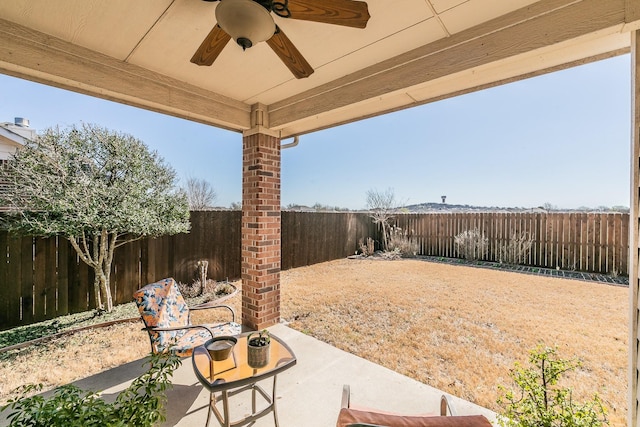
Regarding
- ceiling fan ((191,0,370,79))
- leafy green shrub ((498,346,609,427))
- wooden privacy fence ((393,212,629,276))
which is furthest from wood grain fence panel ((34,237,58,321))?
wooden privacy fence ((393,212,629,276))

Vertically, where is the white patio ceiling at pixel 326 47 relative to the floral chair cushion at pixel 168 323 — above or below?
above

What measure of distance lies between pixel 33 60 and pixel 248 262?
2434 millimetres

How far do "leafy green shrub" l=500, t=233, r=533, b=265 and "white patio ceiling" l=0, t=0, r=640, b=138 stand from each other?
662 centimetres

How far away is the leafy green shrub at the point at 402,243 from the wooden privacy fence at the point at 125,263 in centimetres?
299

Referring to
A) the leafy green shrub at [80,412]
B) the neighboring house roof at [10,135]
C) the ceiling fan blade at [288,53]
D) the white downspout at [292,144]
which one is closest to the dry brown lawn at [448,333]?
the leafy green shrub at [80,412]

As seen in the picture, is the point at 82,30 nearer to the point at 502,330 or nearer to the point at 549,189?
the point at 502,330

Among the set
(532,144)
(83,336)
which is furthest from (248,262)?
(532,144)

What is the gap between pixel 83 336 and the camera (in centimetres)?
330

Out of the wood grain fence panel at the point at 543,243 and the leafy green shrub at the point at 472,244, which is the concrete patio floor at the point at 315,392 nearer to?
the leafy green shrub at the point at 472,244

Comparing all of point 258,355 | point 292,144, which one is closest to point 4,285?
point 258,355

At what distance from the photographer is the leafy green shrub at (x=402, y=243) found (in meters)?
8.93

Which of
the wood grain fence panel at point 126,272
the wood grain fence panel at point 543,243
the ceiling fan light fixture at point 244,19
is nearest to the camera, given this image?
the ceiling fan light fixture at point 244,19

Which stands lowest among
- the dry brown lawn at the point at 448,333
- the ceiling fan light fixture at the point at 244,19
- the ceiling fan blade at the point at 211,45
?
the dry brown lawn at the point at 448,333

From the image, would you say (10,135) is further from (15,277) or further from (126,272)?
(126,272)
